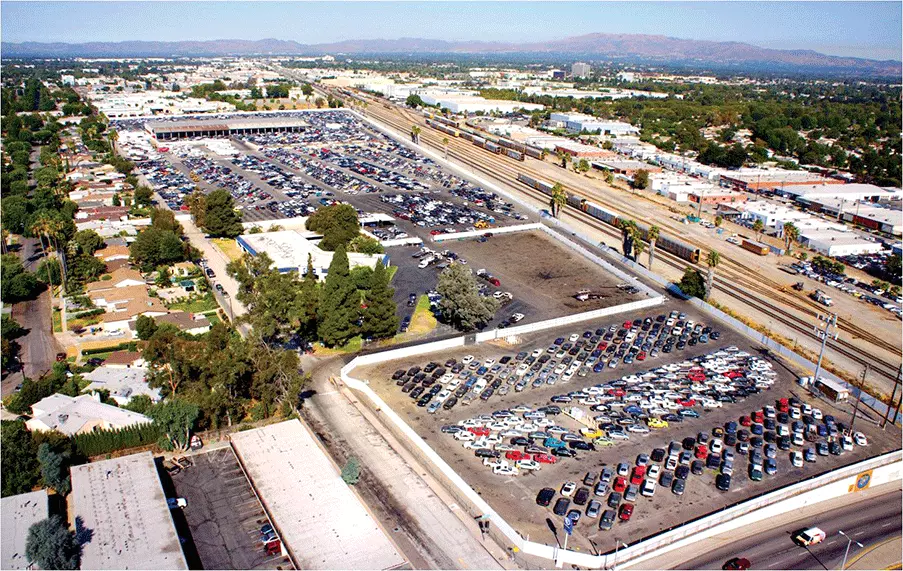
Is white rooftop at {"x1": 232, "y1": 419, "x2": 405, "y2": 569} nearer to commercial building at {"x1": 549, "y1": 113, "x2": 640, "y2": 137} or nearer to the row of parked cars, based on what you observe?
the row of parked cars

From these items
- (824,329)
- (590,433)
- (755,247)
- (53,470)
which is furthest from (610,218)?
(53,470)

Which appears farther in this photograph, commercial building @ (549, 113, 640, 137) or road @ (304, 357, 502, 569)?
commercial building @ (549, 113, 640, 137)

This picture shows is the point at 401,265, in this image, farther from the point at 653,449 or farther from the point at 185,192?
the point at 185,192

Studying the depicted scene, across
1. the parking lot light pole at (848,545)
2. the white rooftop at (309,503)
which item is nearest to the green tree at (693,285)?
the parking lot light pole at (848,545)

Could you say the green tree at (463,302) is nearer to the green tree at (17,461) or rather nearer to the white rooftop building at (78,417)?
the white rooftop building at (78,417)

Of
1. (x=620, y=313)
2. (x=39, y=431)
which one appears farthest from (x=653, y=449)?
(x=39, y=431)

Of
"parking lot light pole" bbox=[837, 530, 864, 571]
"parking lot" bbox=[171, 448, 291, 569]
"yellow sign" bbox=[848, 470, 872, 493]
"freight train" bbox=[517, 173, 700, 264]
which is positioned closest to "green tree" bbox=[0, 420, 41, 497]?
"parking lot" bbox=[171, 448, 291, 569]
